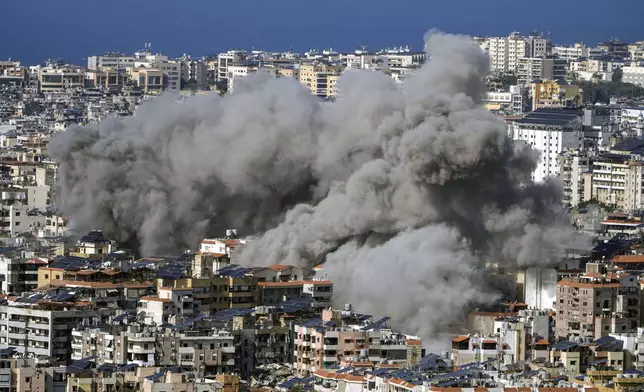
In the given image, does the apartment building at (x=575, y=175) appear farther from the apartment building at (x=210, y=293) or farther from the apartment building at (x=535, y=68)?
the apartment building at (x=535, y=68)

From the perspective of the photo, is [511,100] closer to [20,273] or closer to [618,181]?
[618,181]

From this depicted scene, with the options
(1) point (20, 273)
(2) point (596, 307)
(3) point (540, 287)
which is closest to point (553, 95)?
(3) point (540, 287)

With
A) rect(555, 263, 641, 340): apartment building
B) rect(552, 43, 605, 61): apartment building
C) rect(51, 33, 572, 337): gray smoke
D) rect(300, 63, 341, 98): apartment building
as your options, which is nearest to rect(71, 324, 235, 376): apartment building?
rect(51, 33, 572, 337): gray smoke

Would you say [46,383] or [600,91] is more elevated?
[600,91]

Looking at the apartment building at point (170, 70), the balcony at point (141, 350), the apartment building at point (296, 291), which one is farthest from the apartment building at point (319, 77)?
the balcony at point (141, 350)

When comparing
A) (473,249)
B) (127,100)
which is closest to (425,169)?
(473,249)

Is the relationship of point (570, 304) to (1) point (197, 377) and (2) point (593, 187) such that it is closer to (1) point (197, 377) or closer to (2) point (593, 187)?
(1) point (197, 377)
